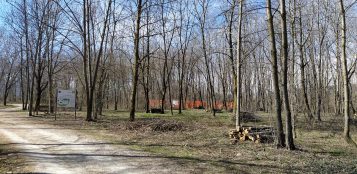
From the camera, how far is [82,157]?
34.8ft

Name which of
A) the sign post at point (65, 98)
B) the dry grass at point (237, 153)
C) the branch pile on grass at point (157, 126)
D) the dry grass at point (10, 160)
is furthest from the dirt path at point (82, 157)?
the sign post at point (65, 98)

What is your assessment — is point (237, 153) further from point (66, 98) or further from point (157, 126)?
point (66, 98)

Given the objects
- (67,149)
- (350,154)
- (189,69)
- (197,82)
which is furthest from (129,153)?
(197,82)

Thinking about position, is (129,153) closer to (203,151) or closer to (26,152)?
(203,151)

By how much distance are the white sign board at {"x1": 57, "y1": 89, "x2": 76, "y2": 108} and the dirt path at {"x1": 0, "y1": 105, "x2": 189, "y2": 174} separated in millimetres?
9711

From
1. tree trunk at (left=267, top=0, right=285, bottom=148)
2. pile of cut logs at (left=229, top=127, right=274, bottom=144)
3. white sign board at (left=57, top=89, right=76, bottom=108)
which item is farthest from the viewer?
white sign board at (left=57, top=89, right=76, bottom=108)

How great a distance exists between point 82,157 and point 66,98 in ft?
48.7

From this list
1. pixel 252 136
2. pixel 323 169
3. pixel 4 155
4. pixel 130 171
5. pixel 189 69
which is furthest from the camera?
pixel 189 69

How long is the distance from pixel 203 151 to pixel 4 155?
581cm

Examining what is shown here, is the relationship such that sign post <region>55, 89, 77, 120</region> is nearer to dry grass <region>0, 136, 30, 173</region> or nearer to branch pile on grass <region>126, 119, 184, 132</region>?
branch pile on grass <region>126, 119, 184, 132</region>

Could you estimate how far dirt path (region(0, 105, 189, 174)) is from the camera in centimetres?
905

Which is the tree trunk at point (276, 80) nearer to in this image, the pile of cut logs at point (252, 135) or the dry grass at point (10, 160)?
the pile of cut logs at point (252, 135)

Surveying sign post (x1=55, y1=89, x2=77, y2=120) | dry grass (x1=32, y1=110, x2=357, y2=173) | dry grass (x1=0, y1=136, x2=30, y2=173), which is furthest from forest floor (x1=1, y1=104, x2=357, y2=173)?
sign post (x1=55, y1=89, x2=77, y2=120)

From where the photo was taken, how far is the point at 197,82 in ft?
234
